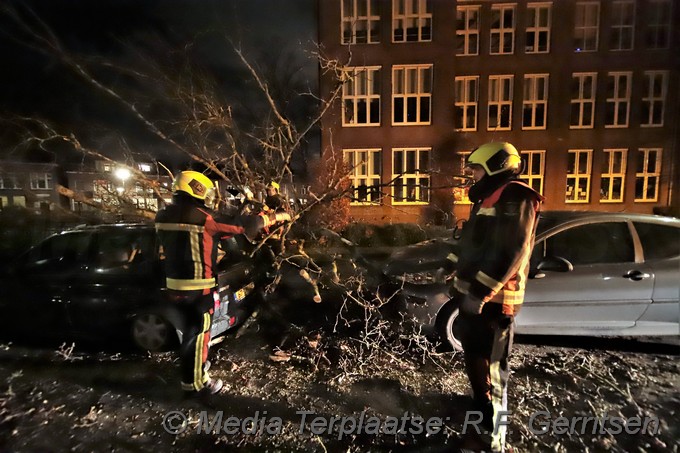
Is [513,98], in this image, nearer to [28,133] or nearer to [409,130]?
[409,130]

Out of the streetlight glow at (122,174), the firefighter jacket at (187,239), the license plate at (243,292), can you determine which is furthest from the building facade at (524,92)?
the firefighter jacket at (187,239)

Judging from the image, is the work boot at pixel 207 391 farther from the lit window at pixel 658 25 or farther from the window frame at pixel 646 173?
the lit window at pixel 658 25

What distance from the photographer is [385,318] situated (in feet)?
13.3

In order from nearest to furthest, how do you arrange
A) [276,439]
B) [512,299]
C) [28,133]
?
1. [512,299]
2. [276,439]
3. [28,133]

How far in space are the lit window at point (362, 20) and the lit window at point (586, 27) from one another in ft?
27.9

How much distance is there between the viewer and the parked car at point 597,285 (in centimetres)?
371

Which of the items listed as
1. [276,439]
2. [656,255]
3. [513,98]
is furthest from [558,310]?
[513,98]

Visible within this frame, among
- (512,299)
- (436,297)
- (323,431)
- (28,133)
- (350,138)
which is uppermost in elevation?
(350,138)

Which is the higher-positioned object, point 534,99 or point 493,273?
point 534,99

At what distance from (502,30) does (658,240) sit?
49.6 ft

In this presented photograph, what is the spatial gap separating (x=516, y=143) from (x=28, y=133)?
16.4 metres

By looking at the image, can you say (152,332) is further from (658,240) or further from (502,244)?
(658,240)

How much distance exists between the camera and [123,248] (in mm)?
4234

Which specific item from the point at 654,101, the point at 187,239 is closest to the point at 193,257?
the point at 187,239
